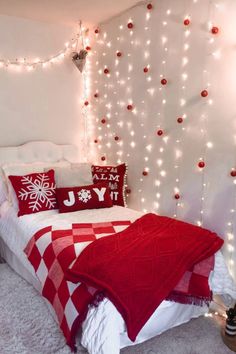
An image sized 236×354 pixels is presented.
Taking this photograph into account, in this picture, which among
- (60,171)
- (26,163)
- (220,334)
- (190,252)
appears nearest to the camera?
(190,252)

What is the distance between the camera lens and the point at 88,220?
262 centimetres

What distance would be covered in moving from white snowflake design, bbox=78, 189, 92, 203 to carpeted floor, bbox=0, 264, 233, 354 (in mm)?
937

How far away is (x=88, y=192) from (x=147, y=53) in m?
1.47

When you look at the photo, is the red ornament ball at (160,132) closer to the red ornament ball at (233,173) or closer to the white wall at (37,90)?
the red ornament ball at (233,173)

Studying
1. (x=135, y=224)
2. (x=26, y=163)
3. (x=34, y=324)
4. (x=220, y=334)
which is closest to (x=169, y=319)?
(x=220, y=334)

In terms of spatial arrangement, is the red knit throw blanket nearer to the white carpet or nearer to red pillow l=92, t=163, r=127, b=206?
the white carpet

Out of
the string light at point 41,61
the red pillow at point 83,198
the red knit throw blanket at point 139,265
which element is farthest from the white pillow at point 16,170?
the red knit throw blanket at point 139,265

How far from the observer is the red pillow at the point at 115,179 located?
10.5 feet

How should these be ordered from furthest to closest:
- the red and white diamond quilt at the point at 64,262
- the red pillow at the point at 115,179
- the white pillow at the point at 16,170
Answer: the red pillow at the point at 115,179
the white pillow at the point at 16,170
the red and white diamond quilt at the point at 64,262

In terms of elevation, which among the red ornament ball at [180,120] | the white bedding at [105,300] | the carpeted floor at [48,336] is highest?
the red ornament ball at [180,120]

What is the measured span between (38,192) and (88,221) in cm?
63

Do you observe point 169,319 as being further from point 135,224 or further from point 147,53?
point 147,53

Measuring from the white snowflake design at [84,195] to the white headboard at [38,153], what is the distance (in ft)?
2.64

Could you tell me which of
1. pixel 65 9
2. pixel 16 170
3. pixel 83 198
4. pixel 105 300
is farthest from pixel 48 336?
pixel 65 9
